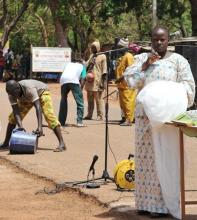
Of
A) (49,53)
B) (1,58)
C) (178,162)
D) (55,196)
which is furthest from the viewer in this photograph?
(1,58)

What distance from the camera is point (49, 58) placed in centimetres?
3056

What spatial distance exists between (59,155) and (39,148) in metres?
0.95

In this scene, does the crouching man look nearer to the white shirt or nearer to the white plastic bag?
the white shirt

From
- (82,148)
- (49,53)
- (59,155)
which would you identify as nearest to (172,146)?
(59,155)

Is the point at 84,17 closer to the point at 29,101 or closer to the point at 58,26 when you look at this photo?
the point at 58,26

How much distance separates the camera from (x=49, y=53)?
99.2ft

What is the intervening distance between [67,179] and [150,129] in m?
2.63

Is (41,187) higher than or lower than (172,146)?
lower

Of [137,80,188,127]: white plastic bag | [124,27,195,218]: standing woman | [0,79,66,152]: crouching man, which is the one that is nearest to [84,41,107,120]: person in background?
[0,79,66,152]: crouching man

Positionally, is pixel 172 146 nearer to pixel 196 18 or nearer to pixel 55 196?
pixel 55 196

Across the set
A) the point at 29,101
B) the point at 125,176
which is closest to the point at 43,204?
the point at 125,176

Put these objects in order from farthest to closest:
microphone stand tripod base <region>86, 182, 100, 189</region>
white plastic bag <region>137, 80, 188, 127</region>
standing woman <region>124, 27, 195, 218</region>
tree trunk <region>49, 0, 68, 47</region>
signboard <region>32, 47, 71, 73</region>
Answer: tree trunk <region>49, 0, 68, 47</region> < signboard <region>32, 47, 71, 73</region> < microphone stand tripod base <region>86, 182, 100, 189</region> < standing woman <region>124, 27, 195, 218</region> < white plastic bag <region>137, 80, 188, 127</region>

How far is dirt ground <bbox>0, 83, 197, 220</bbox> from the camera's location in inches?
283

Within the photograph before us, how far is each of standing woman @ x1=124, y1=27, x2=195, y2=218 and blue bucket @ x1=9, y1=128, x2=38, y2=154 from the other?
457cm
